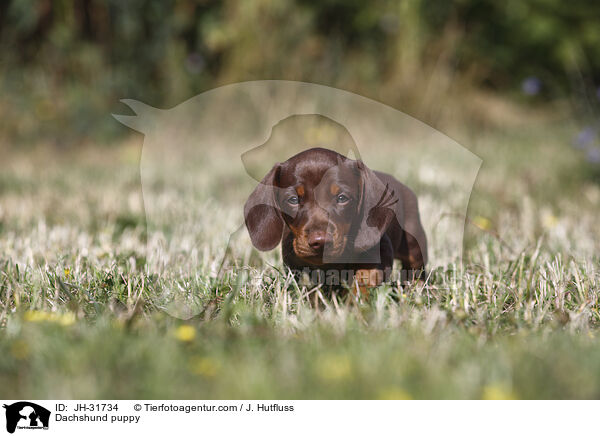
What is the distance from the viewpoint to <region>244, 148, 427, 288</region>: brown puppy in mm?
2258

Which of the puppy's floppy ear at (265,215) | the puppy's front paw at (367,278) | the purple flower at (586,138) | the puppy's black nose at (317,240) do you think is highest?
the purple flower at (586,138)

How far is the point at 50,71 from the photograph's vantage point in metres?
8.33

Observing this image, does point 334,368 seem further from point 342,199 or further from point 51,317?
point 51,317

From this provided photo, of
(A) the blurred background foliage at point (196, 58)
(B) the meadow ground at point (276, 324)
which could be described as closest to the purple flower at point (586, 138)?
(B) the meadow ground at point (276, 324)

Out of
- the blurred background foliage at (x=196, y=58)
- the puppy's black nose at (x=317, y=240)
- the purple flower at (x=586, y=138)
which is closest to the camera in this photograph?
the puppy's black nose at (x=317, y=240)

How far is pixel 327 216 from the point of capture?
226cm

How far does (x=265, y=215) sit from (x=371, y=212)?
0.44 m

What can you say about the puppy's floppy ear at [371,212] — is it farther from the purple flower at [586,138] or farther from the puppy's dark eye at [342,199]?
the purple flower at [586,138]

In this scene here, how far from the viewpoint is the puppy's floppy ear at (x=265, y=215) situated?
237 cm

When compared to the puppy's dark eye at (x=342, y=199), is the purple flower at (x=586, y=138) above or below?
above

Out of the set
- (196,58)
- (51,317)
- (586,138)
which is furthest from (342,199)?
(196,58)

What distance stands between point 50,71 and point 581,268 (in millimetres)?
7879
